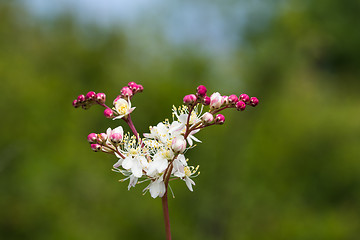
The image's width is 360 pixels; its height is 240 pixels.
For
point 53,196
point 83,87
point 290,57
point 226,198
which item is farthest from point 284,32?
point 53,196

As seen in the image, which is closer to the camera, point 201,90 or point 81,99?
point 201,90

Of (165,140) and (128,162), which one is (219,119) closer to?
(165,140)

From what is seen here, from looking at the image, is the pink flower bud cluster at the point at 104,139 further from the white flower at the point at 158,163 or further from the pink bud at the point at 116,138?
the white flower at the point at 158,163

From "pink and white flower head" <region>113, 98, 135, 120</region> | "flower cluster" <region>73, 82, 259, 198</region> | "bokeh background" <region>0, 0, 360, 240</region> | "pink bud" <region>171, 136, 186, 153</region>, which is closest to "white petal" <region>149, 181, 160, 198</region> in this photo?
"flower cluster" <region>73, 82, 259, 198</region>

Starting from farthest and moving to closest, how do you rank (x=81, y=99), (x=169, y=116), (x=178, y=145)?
(x=169, y=116) → (x=81, y=99) → (x=178, y=145)

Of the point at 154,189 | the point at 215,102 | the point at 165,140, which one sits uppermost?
the point at 215,102

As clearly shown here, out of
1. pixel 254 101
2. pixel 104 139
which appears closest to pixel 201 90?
pixel 254 101

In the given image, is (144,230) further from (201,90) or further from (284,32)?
(201,90)

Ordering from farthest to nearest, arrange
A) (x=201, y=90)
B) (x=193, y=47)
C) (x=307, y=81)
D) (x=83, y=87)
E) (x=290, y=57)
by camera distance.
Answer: (x=307, y=81) < (x=193, y=47) < (x=83, y=87) < (x=290, y=57) < (x=201, y=90)

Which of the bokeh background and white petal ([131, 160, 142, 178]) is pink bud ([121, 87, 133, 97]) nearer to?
white petal ([131, 160, 142, 178])
